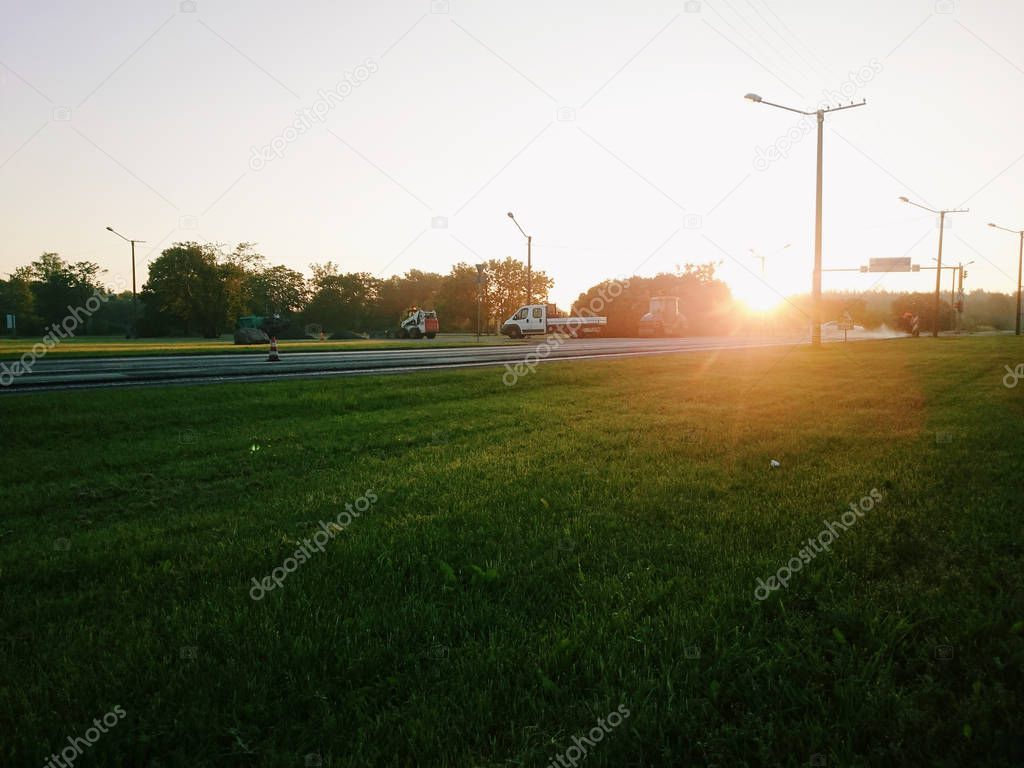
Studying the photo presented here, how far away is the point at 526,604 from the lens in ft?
10.9

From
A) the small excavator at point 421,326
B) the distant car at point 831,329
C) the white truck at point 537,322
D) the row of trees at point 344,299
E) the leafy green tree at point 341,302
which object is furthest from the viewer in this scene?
the leafy green tree at point 341,302

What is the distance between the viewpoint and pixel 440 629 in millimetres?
3107

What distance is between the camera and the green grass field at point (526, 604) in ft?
7.80

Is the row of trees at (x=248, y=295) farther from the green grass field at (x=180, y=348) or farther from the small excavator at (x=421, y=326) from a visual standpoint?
the green grass field at (x=180, y=348)

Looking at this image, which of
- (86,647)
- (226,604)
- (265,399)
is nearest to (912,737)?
(226,604)

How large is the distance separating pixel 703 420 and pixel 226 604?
643 cm

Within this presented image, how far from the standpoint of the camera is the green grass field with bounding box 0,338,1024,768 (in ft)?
7.80

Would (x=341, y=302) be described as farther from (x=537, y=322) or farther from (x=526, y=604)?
(x=526, y=604)

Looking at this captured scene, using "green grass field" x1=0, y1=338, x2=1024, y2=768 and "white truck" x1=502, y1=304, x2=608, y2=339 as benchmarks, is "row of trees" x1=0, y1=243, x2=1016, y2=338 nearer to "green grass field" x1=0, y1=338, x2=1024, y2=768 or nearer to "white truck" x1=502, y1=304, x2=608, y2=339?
"white truck" x1=502, y1=304, x2=608, y2=339

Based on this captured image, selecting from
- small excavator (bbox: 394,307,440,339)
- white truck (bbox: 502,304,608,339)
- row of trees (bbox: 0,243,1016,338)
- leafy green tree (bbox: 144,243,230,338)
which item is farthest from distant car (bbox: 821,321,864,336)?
leafy green tree (bbox: 144,243,230,338)

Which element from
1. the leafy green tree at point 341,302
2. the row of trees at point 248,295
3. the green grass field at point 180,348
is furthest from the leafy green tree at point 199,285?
the green grass field at point 180,348

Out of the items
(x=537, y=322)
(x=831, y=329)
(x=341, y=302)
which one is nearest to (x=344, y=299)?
(x=341, y=302)

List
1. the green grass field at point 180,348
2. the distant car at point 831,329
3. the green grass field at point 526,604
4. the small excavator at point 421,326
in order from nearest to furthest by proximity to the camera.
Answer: the green grass field at point 526,604
the green grass field at point 180,348
the small excavator at point 421,326
the distant car at point 831,329

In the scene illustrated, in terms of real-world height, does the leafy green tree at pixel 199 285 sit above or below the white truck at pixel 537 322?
above
